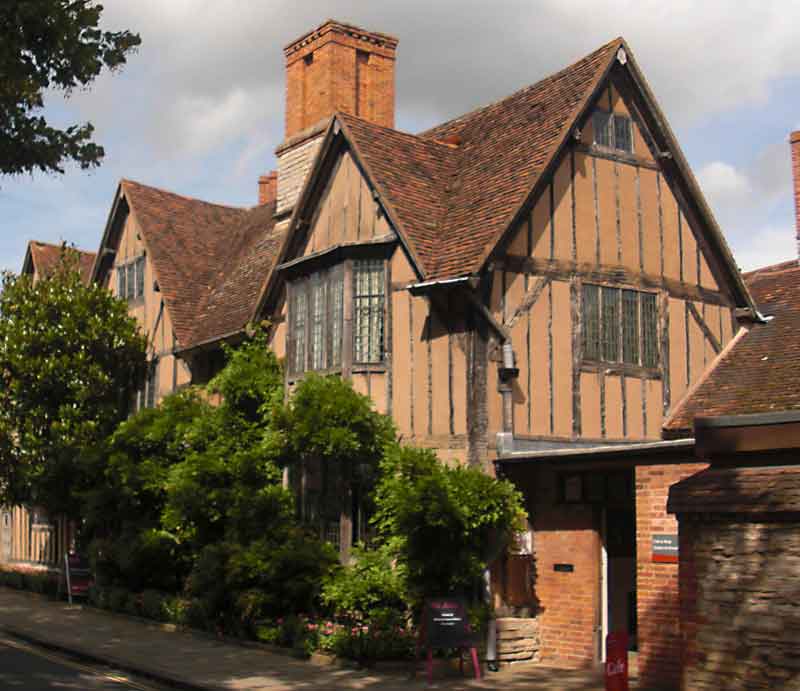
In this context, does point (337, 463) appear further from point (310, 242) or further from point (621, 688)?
point (621, 688)

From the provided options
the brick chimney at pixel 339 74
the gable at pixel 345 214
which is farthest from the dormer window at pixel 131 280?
the gable at pixel 345 214

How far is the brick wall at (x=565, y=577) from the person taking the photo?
15281 mm

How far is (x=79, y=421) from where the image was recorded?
2491 cm

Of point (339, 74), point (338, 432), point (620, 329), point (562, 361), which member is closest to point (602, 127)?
point (620, 329)

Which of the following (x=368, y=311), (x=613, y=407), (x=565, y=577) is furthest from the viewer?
(x=368, y=311)

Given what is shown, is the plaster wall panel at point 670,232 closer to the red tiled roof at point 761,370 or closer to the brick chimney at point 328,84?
the red tiled roof at point 761,370

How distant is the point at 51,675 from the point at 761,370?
11007mm

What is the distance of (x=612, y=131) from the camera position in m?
18.6

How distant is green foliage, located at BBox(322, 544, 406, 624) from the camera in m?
15.6

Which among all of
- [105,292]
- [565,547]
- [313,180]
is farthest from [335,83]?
[565,547]

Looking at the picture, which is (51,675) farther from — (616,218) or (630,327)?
(616,218)

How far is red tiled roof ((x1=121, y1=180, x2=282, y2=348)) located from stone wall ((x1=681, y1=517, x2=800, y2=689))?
1321cm

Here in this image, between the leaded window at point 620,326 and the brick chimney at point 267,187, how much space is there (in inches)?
559

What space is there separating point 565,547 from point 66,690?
690 centimetres
